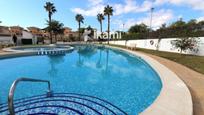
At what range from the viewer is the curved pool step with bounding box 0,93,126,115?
5609 mm

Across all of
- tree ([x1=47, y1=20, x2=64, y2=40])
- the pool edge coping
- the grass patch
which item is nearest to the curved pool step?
the pool edge coping

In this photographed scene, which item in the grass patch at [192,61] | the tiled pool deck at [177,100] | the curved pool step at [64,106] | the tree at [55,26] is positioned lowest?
the curved pool step at [64,106]

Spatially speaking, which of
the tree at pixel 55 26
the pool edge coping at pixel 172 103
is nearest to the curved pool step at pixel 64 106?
the pool edge coping at pixel 172 103

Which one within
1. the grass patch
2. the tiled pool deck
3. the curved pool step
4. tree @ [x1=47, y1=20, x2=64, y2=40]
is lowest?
the curved pool step

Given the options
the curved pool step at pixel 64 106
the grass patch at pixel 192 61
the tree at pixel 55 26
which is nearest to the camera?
the curved pool step at pixel 64 106

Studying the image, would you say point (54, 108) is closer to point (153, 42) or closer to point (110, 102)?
point (110, 102)

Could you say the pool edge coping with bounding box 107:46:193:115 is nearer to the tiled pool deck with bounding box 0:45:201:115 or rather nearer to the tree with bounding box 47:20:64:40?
the tiled pool deck with bounding box 0:45:201:115

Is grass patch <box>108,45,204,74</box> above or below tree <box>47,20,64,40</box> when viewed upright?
below

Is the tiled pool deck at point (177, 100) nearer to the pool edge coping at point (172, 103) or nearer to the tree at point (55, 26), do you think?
the pool edge coping at point (172, 103)

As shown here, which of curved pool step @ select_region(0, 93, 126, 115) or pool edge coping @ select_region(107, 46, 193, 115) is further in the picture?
curved pool step @ select_region(0, 93, 126, 115)

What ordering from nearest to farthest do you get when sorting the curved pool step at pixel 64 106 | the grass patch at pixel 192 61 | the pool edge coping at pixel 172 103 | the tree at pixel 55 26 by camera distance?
the pool edge coping at pixel 172 103 → the curved pool step at pixel 64 106 → the grass patch at pixel 192 61 → the tree at pixel 55 26

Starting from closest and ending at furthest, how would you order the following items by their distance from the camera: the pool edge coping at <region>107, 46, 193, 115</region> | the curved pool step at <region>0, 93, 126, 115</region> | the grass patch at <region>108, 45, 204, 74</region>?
the pool edge coping at <region>107, 46, 193, 115</region>, the curved pool step at <region>0, 93, 126, 115</region>, the grass patch at <region>108, 45, 204, 74</region>

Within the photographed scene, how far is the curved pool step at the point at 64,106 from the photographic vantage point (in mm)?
5609

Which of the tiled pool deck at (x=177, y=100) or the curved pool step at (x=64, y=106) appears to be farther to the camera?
the curved pool step at (x=64, y=106)
